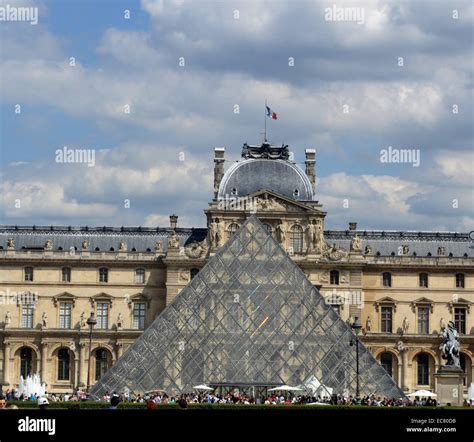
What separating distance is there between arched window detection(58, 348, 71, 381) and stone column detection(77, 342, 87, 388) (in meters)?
0.90

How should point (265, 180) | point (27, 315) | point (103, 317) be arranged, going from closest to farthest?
point (265, 180) → point (27, 315) → point (103, 317)

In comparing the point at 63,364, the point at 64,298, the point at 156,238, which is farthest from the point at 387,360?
the point at 64,298

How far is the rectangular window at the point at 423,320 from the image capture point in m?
96.8

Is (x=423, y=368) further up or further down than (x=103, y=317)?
further down

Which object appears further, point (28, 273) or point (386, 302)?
point (386, 302)

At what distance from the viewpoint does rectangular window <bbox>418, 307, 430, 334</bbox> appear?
96.8 meters

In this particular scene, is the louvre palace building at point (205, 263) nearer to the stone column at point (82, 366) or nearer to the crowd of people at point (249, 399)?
the stone column at point (82, 366)

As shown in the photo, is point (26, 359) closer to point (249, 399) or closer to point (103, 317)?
point (103, 317)

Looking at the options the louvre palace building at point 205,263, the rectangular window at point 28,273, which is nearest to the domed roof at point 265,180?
the louvre palace building at point 205,263

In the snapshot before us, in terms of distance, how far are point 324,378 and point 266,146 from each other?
31.2 m

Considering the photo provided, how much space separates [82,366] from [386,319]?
1808 cm

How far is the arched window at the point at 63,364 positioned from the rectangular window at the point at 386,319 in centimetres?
1856

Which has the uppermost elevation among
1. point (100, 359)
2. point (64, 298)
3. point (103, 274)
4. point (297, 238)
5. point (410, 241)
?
point (410, 241)

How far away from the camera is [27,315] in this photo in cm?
9625
